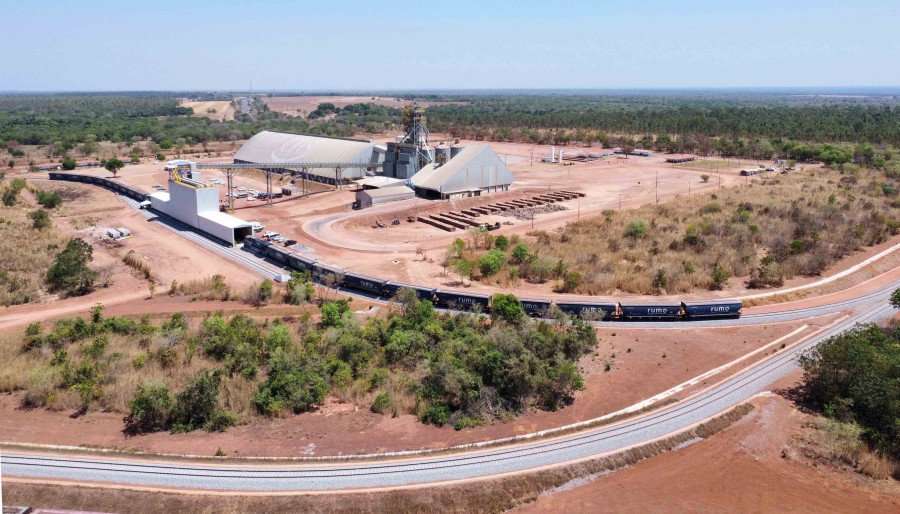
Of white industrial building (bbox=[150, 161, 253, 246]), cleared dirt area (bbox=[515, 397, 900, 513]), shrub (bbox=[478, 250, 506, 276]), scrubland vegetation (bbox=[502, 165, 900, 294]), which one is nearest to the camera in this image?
cleared dirt area (bbox=[515, 397, 900, 513])

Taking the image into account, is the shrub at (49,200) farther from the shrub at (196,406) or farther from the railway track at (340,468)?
the shrub at (196,406)

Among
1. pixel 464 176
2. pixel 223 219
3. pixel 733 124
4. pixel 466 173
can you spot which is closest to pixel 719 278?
pixel 464 176

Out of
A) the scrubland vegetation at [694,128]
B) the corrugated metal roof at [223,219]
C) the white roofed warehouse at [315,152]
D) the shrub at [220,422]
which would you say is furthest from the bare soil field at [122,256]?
the scrubland vegetation at [694,128]

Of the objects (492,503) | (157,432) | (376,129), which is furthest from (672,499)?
(376,129)

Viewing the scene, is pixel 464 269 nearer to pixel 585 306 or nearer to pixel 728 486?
pixel 585 306

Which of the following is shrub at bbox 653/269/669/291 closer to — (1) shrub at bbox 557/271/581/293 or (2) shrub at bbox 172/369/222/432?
(1) shrub at bbox 557/271/581/293

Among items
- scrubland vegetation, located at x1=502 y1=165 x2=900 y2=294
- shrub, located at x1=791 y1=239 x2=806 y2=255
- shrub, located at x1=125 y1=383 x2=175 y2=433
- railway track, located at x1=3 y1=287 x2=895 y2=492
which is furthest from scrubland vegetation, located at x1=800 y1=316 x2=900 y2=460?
shrub, located at x1=125 y1=383 x2=175 y2=433

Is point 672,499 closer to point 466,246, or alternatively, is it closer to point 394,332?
point 394,332
